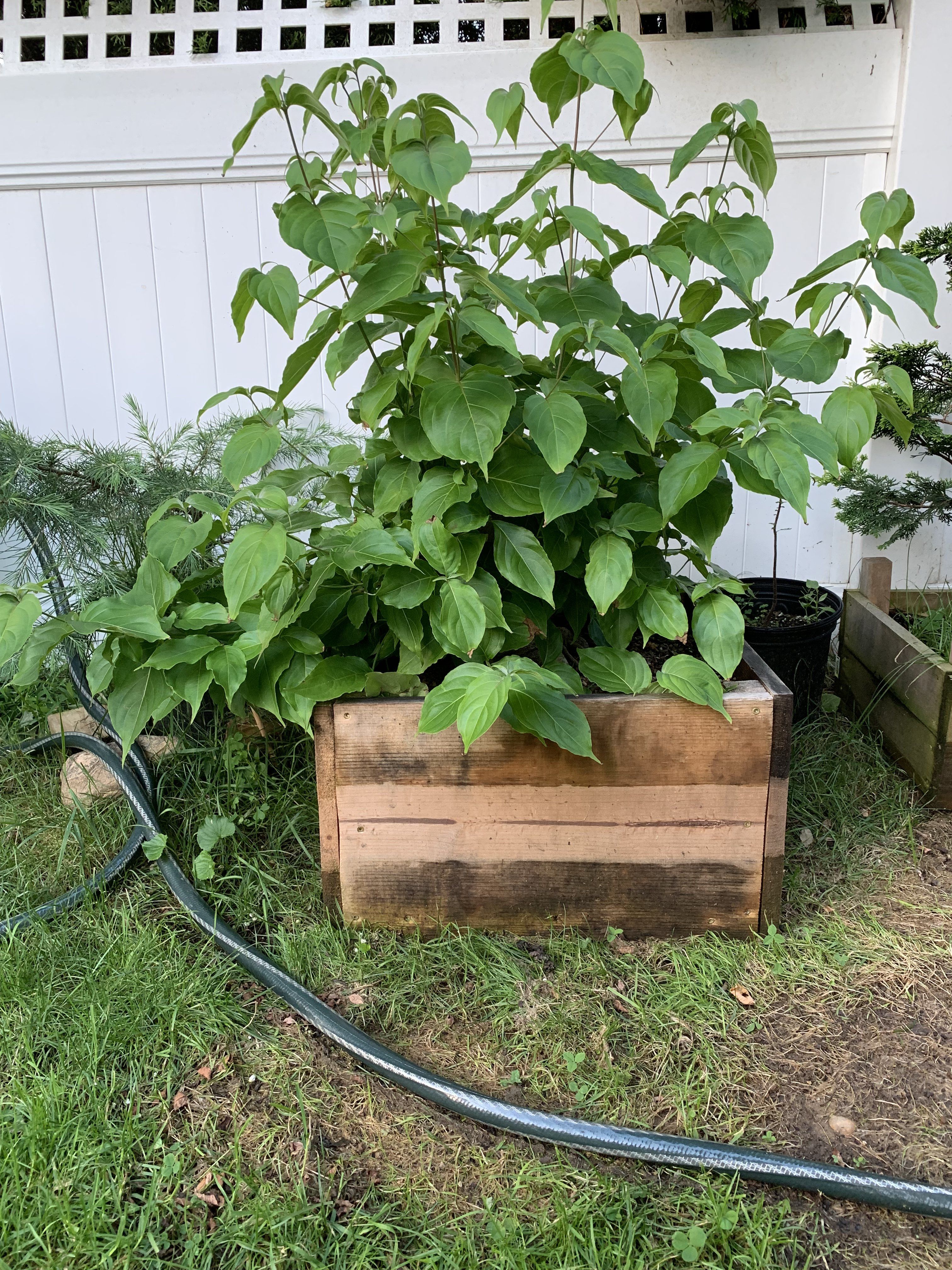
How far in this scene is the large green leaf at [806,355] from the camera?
1.44 metres

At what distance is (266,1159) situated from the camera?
122 centimetres

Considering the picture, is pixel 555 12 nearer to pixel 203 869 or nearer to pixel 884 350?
pixel 884 350

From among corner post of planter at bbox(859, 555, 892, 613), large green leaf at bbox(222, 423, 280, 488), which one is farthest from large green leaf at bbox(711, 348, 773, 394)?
corner post of planter at bbox(859, 555, 892, 613)

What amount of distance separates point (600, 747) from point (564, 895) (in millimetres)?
290

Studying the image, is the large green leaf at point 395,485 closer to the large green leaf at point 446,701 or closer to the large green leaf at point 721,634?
the large green leaf at point 446,701

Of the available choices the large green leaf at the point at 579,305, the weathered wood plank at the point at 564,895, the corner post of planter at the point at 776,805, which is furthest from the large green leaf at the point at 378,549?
the corner post of planter at the point at 776,805

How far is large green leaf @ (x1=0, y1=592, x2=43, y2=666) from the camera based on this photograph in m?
1.38

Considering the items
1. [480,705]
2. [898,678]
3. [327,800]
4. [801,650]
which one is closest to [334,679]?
[327,800]

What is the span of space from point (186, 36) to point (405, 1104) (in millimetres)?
2622

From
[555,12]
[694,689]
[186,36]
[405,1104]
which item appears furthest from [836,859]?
[186,36]

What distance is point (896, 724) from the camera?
213cm

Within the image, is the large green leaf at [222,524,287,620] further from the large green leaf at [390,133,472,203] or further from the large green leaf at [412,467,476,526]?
the large green leaf at [390,133,472,203]

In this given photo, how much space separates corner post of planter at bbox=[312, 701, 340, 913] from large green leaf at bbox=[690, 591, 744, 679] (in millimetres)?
642

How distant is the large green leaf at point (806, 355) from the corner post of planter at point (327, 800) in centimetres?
94
